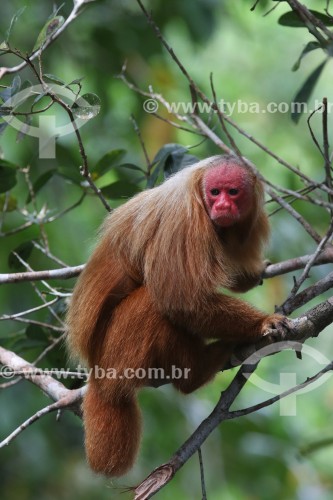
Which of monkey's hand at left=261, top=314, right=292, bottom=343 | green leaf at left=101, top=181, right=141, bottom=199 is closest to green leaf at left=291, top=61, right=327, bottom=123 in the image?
green leaf at left=101, top=181, right=141, bottom=199

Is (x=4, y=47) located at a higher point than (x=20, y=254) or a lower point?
higher

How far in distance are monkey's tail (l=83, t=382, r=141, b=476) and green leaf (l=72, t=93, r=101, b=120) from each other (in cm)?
147

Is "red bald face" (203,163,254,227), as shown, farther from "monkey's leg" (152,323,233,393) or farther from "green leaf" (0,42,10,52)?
"green leaf" (0,42,10,52)

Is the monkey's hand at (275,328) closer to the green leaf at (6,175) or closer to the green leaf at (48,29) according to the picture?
the green leaf at (48,29)

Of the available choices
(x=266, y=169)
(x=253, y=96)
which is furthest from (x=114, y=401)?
(x=253, y=96)

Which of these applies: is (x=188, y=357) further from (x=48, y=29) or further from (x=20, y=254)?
(x=48, y=29)

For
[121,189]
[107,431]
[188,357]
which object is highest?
[121,189]

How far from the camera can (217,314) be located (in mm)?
3850

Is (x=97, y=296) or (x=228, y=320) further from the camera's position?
(x=97, y=296)

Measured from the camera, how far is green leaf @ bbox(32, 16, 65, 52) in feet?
12.1

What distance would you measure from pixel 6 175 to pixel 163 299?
4.91ft

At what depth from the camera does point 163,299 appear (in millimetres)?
3900

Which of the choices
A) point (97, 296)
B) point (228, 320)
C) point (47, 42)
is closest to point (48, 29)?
point (47, 42)

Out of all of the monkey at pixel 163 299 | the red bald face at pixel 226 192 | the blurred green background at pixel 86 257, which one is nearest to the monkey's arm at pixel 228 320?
the monkey at pixel 163 299
